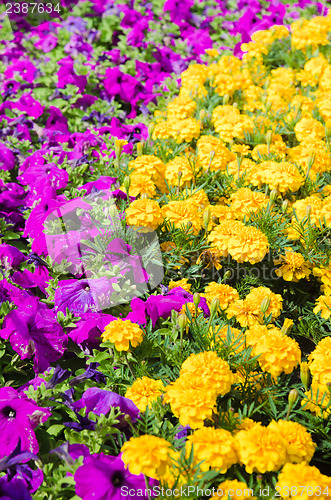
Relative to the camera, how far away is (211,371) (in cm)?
149

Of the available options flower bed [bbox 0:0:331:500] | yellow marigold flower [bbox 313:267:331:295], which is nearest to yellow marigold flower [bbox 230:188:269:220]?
flower bed [bbox 0:0:331:500]

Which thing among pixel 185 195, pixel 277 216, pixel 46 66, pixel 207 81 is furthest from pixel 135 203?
pixel 46 66

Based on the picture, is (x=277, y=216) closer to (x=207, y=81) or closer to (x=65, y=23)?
(x=207, y=81)

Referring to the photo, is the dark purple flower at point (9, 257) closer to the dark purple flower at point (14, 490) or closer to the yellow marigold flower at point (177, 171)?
the yellow marigold flower at point (177, 171)

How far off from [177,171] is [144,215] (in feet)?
1.54

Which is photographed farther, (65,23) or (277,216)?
(65,23)

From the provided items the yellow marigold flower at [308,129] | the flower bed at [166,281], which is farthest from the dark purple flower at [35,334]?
the yellow marigold flower at [308,129]

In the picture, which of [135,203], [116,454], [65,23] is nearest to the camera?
[116,454]

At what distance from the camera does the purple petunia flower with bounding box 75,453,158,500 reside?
1.32m

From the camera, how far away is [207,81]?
354 cm

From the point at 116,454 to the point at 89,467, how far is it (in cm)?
22

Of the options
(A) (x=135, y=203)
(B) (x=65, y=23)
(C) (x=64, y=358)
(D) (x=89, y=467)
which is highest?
(B) (x=65, y=23)

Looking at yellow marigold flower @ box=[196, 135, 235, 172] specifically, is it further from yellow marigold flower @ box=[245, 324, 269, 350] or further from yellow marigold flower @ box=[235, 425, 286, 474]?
yellow marigold flower @ box=[235, 425, 286, 474]

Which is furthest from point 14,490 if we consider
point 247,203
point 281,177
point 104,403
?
point 281,177
